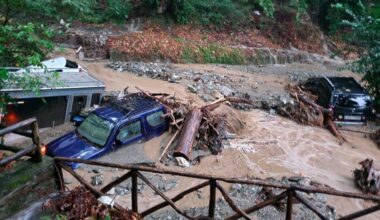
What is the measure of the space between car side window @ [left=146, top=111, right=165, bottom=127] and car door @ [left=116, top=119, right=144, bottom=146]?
1.16 feet

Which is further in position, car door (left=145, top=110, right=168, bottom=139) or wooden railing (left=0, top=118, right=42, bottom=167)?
car door (left=145, top=110, right=168, bottom=139)

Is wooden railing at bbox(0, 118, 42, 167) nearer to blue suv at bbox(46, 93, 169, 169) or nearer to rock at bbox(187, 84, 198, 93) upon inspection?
blue suv at bbox(46, 93, 169, 169)

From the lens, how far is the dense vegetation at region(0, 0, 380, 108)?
30.9 feet

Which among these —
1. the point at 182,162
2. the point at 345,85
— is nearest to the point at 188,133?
the point at 182,162

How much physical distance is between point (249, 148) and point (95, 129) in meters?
4.37

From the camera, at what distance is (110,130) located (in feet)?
32.4

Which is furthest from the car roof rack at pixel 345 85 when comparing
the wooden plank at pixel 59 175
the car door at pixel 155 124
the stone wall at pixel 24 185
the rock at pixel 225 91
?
the stone wall at pixel 24 185

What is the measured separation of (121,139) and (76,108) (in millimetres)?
2226

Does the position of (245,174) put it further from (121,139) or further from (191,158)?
(121,139)

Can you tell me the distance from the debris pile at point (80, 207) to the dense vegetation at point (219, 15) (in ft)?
11.9

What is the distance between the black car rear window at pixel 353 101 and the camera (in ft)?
46.0

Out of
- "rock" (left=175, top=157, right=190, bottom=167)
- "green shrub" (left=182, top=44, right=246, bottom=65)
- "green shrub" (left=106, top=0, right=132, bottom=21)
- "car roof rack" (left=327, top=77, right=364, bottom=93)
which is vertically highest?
"green shrub" (left=106, top=0, right=132, bottom=21)

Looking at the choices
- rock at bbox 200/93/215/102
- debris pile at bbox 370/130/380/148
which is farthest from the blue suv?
debris pile at bbox 370/130/380/148

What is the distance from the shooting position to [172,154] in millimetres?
10594
